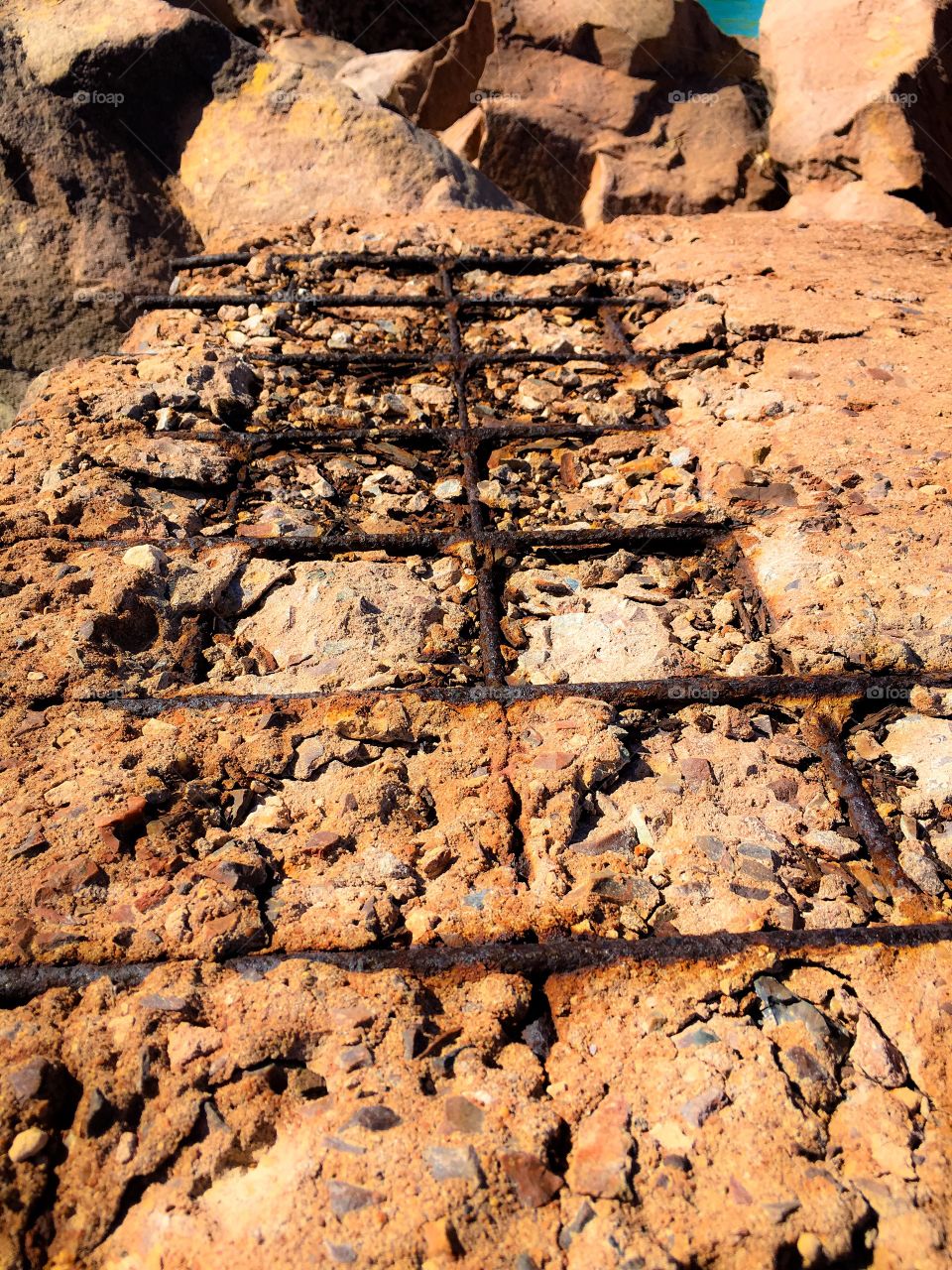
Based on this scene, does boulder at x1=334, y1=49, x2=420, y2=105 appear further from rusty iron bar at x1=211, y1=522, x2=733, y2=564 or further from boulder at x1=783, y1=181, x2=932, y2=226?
rusty iron bar at x1=211, y1=522, x2=733, y2=564

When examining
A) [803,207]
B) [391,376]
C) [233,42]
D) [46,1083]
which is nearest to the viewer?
[46,1083]

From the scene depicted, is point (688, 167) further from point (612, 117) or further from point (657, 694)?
point (657, 694)

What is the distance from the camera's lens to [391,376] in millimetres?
3027

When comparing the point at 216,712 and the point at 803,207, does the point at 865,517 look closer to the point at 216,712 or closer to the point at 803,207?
the point at 216,712

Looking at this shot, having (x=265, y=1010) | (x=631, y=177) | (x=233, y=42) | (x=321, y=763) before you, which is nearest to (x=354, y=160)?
(x=233, y=42)

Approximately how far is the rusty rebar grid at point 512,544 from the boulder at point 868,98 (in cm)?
196

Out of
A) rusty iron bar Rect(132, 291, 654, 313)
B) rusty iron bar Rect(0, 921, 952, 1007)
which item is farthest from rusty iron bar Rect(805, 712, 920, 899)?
rusty iron bar Rect(132, 291, 654, 313)

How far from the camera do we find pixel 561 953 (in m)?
1.29

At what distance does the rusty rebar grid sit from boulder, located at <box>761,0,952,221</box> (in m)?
1.96

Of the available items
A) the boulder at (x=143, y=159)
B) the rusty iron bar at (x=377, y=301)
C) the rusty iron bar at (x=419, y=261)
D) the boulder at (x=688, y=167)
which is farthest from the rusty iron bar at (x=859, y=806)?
the boulder at (x=688, y=167)

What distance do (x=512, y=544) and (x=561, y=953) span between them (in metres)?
1.10

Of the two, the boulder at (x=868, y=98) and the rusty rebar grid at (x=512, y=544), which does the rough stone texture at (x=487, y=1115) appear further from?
the boulder at (x=868, y=98)

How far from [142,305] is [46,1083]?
9.69 ft

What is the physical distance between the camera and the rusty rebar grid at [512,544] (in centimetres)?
165
